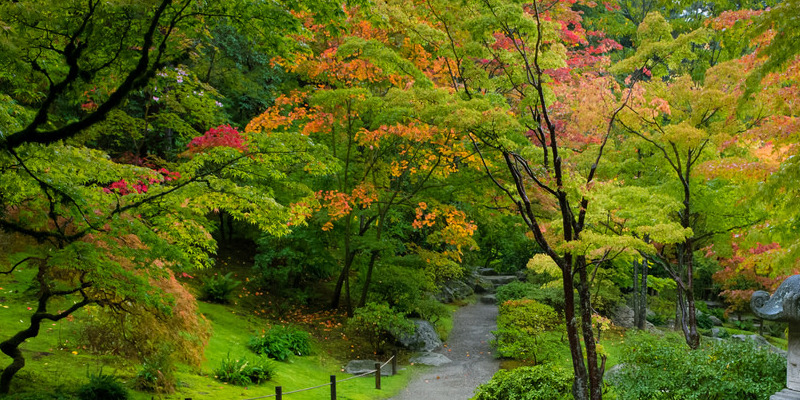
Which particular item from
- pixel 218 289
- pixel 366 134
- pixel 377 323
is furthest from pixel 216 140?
pixel 377 323

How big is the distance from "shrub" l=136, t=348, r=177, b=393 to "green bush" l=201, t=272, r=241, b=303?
5.26 metres

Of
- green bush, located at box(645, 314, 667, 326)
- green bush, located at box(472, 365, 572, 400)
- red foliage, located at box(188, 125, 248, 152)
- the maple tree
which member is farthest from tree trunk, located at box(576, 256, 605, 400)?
green bush, located at box(645, 314, 667, 326)

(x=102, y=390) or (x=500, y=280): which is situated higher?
(x=102, y=390)

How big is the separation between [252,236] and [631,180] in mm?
11672

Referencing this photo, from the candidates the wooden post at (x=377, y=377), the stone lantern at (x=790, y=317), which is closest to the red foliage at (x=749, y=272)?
the stone lantern at (x=790, y=317)

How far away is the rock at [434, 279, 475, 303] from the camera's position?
727 inches

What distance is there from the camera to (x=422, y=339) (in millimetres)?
12555

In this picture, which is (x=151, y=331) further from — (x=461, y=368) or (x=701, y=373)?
(x=701, y=373)

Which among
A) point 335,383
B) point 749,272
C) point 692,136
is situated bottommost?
point 335,383

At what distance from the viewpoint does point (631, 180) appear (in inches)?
435

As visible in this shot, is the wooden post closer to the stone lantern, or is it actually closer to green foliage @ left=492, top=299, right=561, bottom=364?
green foliage @ left=492, top=299, right=561, bottom=364

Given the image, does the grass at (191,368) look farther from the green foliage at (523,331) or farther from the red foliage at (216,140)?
the red foliage at (216,140)

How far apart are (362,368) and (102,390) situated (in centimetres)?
565

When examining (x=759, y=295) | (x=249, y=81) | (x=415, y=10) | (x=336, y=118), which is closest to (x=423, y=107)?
(x=415, y=10)
